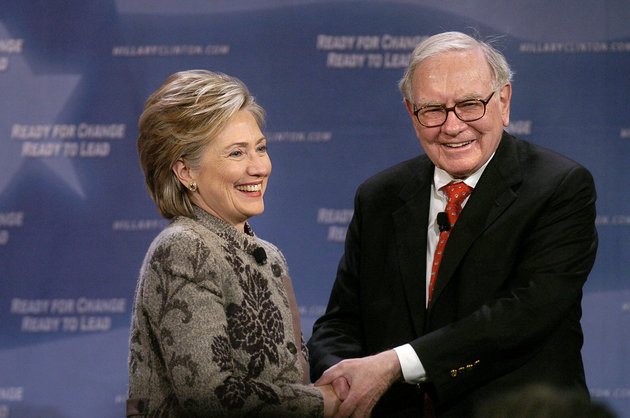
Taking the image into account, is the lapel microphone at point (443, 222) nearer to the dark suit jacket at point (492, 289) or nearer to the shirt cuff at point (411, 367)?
the dark suit jacket at point (492, 289)

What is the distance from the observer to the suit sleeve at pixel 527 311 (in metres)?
2.47

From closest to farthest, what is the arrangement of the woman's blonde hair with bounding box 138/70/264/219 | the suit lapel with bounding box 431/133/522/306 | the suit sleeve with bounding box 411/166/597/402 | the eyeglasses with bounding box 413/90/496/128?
the woman's blonde hair with bounding box 138/70/264/219 < the suit sleeve with bounding box 411/166/597/402 < the suit lapel with bounding box 431/133/522/306 < the eyeglasses with bounding box 413/90/496/128

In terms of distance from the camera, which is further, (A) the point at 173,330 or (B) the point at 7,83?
(B) the point at 7,83

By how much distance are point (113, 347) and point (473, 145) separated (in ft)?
9.22

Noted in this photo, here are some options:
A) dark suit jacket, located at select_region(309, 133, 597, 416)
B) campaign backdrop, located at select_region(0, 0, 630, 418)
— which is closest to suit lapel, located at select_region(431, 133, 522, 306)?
dark suit jacket, located at select_region(309, 133, 597, 416)

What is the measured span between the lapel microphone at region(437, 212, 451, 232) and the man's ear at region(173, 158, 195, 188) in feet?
2.71

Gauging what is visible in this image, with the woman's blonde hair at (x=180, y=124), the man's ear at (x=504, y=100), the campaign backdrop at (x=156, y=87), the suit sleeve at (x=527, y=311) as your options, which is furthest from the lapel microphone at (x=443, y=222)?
the campaign backdrop at (x=156, y=87)

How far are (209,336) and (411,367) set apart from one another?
716 millimetres

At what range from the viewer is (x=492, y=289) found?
256 centimetres

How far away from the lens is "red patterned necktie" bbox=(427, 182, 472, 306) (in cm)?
265

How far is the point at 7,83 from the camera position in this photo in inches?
191

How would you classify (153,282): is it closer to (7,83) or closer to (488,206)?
(488,206)

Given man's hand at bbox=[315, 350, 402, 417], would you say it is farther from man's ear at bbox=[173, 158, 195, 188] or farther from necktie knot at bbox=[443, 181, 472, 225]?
man's ear at bbox=[173, 158, 195, 188]

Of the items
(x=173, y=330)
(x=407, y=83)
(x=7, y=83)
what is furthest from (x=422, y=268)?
(x=7, y=83)
